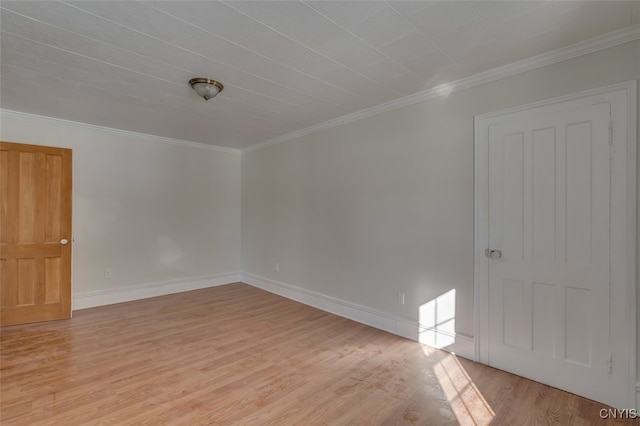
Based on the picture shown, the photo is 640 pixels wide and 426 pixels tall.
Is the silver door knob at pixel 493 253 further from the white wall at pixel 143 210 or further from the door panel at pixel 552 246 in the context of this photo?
the white wall at pixel 143 210

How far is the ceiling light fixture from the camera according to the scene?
8.80 feet

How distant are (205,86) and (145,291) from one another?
3506 millimetres

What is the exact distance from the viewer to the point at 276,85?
2844 millimetres

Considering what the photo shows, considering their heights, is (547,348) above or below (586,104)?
below

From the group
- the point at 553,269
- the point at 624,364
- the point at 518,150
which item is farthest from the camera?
the point at 518,150

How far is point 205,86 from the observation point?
2.70 m

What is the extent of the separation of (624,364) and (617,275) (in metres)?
0.60

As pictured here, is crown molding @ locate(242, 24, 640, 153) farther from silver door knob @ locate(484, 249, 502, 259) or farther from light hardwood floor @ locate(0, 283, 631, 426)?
light hardwood floor @ locate(0, 283, 631, 426)

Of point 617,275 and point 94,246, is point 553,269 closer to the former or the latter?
point 617,275

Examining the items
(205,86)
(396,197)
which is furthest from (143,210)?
(396,197)

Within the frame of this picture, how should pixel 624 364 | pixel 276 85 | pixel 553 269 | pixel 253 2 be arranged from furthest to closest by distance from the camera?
pixel 276 85 < pixel 553 269 < pixel 624 364 < pixel 253 2

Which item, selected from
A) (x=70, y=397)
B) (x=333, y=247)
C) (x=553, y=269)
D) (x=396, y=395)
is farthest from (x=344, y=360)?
(x=70, y=397)

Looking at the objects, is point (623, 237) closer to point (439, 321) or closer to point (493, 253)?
point (493, 253)

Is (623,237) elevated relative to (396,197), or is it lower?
lower
